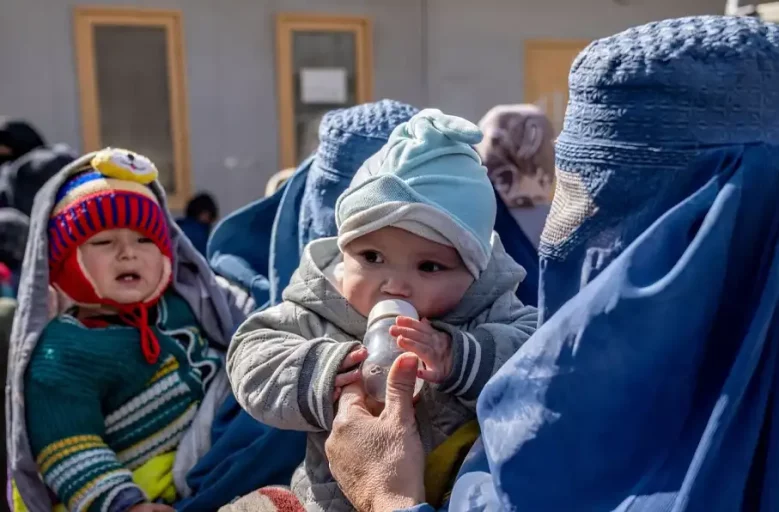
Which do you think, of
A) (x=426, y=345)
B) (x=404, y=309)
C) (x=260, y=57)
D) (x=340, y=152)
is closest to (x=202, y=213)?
(x=260, y=57)

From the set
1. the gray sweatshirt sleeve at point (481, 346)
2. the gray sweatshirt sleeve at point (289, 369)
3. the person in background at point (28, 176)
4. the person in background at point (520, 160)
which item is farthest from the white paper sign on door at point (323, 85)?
the gray sweatshirt sleeve at point (481, 346)

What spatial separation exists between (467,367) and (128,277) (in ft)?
4.11

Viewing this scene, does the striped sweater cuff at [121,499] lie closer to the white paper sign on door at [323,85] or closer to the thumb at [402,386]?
the thumb at [402,386]

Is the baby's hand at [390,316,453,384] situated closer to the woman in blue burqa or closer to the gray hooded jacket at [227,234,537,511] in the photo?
the gray hooded jacket at [227,234,537,511]

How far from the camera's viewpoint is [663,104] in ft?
3.46

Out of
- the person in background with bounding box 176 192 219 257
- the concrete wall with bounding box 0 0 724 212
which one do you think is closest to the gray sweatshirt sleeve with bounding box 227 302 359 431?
the person in background with bounding box 176 192 219 257

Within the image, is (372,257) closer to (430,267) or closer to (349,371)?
(430,267)

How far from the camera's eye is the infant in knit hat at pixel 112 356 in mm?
2100

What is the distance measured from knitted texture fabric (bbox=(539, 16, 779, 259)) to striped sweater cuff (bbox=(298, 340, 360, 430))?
602 millimetres

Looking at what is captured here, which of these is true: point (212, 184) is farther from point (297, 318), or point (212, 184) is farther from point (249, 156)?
point (297, 318)

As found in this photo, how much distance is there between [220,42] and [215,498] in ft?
22.1

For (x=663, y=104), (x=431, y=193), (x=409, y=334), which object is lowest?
(x=409, y=334)

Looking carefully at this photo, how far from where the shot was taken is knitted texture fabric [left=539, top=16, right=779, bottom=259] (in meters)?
1.04

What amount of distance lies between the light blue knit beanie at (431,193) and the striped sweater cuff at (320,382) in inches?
9.1
